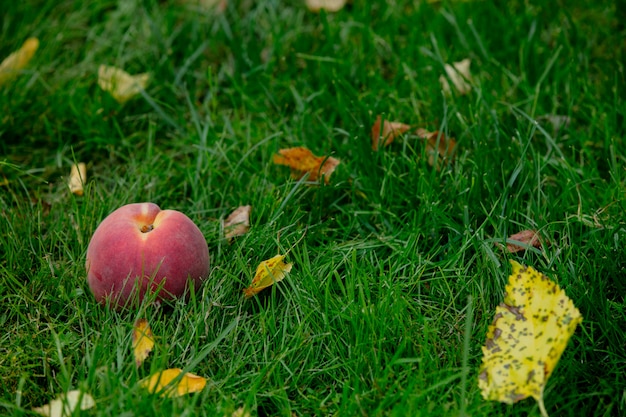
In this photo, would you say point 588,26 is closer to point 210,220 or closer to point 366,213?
point 366,213

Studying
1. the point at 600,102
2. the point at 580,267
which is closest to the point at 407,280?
the point at 580,267

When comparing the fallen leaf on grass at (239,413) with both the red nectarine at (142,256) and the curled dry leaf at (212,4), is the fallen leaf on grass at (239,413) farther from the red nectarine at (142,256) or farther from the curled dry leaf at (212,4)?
the curled dry leaf at (212,4)

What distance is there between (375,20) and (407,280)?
5.08 ft

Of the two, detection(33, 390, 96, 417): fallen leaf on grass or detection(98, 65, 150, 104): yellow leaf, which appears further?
detection(98, 65, 150, 104): yellow leaf

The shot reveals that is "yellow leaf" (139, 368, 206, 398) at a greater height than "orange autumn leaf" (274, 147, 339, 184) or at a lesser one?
lesser

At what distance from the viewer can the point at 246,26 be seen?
318 centimetres

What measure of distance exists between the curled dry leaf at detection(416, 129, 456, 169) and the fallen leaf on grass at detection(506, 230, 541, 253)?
0.37 meters

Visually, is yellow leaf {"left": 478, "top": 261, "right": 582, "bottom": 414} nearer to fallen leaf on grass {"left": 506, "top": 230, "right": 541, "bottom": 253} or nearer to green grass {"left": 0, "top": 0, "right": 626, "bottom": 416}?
green grass {"left": 0, "top": 0, "right": 626, "bottom": 416}

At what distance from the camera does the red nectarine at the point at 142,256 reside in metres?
1.87

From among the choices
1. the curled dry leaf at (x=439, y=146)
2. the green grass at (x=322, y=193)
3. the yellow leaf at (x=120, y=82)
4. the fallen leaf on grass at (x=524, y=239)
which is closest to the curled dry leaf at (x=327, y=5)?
the green grass at (x=322, y=193)

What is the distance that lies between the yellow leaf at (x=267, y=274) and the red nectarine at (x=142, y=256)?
0.52ft

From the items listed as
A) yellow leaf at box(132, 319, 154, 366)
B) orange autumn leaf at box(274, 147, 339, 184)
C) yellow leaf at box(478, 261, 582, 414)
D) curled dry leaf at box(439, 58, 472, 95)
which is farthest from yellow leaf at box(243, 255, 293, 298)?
curled dry leaf at box(439, 58, 472, 95)

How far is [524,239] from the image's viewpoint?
212cm

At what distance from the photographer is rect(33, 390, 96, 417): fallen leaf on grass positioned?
158 centimetres
